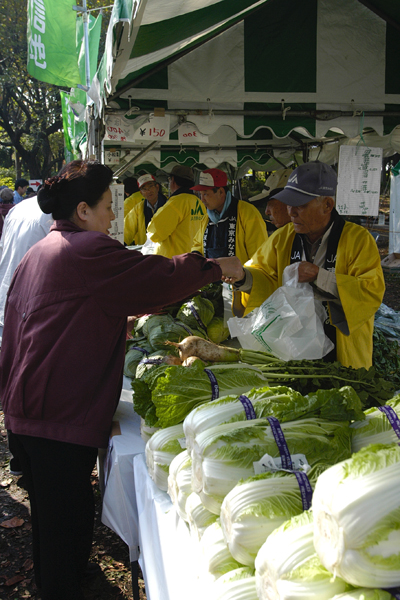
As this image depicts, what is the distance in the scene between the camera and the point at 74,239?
2.15 meters

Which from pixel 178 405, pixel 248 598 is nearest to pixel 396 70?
pixel 178 405

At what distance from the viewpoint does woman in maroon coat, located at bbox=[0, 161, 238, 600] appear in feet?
6.88

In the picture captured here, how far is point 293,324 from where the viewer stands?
254 centimetres

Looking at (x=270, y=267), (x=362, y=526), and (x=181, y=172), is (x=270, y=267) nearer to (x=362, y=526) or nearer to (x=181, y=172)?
(x=362, y=526)

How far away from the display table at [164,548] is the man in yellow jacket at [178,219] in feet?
12.3

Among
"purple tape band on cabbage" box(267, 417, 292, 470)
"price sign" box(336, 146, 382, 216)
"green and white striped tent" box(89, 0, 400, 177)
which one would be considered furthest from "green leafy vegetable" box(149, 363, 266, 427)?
"price sign" box(336, 146, 382, 216)

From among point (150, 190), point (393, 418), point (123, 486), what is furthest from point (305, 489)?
point (150, 190)

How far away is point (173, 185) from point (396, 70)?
2.93 meters

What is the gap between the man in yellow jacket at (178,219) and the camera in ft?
18.0

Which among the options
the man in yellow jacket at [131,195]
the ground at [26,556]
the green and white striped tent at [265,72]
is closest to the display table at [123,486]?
the ground at [26,556]

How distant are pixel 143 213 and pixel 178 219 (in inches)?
110

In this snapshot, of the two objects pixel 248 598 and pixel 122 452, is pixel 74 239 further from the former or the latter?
pixel 248 598

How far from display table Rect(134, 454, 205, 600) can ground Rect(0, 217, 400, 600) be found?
131 centimetres

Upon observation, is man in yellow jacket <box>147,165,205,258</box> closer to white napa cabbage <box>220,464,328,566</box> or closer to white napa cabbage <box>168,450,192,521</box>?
white napa cabbage <box>168,450,192,521</box>
